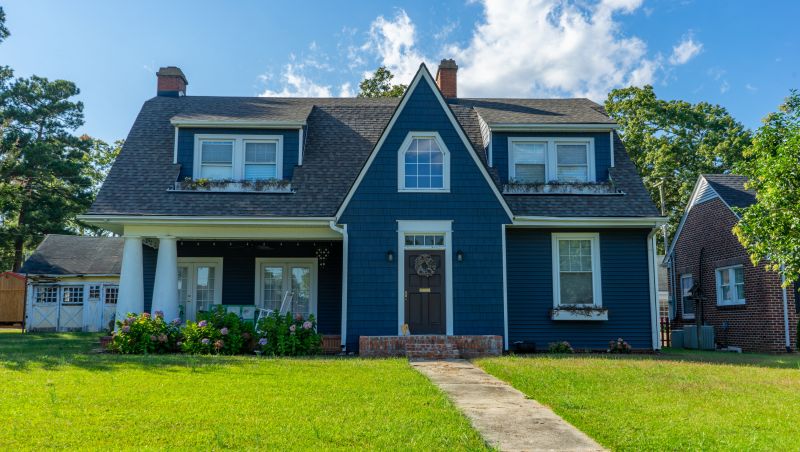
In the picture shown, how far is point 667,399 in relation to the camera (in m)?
7.47

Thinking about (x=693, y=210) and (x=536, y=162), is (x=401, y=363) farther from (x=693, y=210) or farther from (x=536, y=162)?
(x=693, y=210)

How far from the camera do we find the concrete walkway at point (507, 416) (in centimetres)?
539

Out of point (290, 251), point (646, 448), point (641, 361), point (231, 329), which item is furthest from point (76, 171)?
point (646, 448)

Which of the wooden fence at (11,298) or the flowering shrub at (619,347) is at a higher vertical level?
the wooden fence at (11,298)

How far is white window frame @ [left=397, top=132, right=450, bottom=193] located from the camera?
46.7 feet

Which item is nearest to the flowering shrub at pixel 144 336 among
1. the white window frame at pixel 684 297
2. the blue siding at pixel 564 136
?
the blue siding at pixel 564 136

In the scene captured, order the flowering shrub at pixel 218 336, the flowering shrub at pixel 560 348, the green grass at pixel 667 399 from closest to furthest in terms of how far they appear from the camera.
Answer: the green grass at pixel 667 399
the flowering shrub at pixel 218 336
the flowering shrub at pixel 560 348

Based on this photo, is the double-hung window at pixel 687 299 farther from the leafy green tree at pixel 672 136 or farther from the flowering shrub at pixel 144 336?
the flowering shrub at pixel 144 336

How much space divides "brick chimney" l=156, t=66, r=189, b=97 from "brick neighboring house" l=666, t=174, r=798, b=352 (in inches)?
622

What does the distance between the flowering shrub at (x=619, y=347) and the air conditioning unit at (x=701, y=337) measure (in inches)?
243

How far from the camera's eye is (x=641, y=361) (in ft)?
39.1

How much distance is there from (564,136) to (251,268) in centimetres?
835

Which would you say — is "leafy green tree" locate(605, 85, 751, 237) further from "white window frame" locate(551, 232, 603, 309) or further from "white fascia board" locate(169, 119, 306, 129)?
"white fascia board" locate(169, 119, 306, 129)

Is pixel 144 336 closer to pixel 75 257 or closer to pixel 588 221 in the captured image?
pixel 588 221
